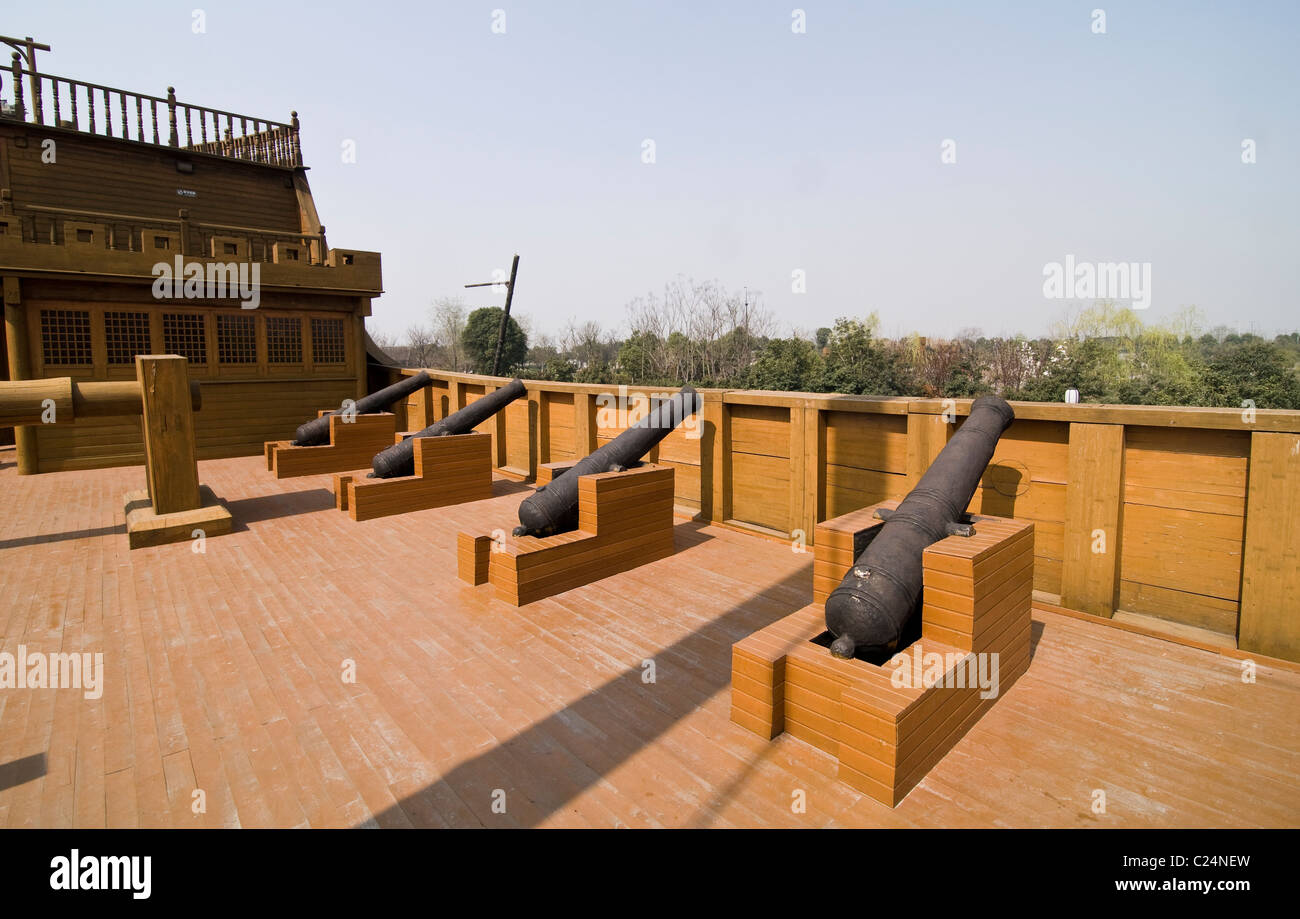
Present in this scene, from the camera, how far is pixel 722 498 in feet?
25.7

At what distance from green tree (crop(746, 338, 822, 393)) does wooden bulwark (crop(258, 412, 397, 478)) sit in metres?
22.0

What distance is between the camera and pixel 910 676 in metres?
3.22

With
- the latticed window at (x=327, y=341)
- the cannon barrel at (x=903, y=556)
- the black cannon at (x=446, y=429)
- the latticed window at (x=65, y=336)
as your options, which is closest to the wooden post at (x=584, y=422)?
the black cannon at (x=446, y=429)

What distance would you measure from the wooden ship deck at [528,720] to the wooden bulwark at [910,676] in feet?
0.40

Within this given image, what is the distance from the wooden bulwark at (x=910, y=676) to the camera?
3.08m

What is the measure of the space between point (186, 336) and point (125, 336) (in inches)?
37.7

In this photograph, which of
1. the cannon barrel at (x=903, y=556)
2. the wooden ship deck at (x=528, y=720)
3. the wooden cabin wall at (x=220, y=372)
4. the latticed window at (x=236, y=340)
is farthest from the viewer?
the latticed window at (x=236, y=340)

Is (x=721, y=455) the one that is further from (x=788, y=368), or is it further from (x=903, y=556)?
(x=788, y=368)

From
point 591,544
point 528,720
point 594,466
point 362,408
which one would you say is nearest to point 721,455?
point 594,466

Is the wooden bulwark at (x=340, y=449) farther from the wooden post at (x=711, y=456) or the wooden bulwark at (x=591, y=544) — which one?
the wooden bulwark at (x=591, y=544)

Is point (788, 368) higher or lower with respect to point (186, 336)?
lower
